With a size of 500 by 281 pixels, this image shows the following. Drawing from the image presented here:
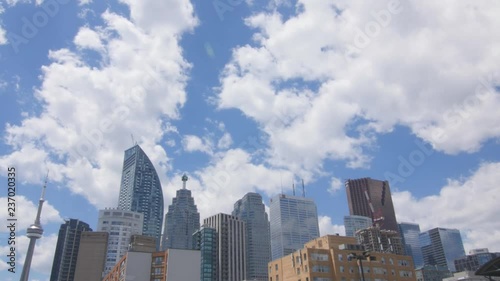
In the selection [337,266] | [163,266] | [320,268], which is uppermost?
[163,266]

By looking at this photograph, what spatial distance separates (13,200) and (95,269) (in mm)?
163361

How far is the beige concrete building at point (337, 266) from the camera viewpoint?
89.1m

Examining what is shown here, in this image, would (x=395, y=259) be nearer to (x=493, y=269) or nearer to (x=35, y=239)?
(x=493, y=269)

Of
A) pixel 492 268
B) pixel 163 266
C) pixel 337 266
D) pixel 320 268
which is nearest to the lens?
pixel 492 268

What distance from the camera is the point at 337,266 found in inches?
3546

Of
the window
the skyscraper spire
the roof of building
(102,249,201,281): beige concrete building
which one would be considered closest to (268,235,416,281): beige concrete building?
the window

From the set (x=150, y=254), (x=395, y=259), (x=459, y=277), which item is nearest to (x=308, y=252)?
(x=395, y=259)

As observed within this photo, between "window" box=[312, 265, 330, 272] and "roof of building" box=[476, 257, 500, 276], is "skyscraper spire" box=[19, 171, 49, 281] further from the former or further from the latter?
"roof of building" box=[476, 257, 500, 276]

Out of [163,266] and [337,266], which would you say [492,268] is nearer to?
[337,266]

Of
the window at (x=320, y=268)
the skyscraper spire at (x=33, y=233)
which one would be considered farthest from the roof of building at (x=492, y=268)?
the skyscraper spire at (x=33, y=233)

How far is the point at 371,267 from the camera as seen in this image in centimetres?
9225

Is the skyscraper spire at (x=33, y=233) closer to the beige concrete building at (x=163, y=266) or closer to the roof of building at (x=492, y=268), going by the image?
the beige concrete building at (x=163, y=266)

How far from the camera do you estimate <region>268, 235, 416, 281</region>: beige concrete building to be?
89.1m

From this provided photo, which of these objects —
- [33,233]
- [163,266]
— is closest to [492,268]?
[163,266]
